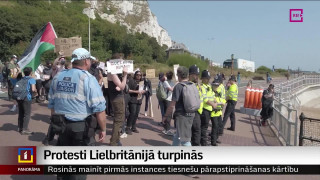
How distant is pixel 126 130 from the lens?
8086mm

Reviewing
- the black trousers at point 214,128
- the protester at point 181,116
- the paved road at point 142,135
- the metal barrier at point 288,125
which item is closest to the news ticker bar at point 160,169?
the paved road at point 142,135

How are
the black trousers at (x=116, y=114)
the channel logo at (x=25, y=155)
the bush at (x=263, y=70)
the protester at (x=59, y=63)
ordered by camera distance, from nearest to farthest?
the channel logo at (x=25, y=155)
the black trousers at (x=116, y=114)
the protester at (x=59, y=63)
the bush at (x=263, y=70)

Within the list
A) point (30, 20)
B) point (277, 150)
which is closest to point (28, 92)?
point (277, 150)

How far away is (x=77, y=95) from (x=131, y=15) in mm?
125849

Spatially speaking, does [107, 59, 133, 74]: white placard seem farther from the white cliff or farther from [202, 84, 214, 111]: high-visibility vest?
the white cliff

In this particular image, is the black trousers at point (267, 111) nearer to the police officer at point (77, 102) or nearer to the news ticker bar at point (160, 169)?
the news ticker bar at point (160, 169)

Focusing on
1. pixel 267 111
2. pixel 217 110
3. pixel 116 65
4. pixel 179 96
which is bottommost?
pixel 267 111

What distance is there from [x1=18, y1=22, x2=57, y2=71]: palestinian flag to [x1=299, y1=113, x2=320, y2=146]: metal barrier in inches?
276

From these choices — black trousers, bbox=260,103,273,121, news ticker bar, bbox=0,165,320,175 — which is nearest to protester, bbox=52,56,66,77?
news ticker bar, bbox=0,165,320,175

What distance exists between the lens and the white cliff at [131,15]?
109m

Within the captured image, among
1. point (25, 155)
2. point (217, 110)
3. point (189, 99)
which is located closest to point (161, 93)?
point (217, 110)

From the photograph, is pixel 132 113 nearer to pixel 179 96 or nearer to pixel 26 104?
pixel 26 104

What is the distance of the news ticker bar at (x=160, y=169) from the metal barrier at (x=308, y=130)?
7.39 feet

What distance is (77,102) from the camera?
361 cm
